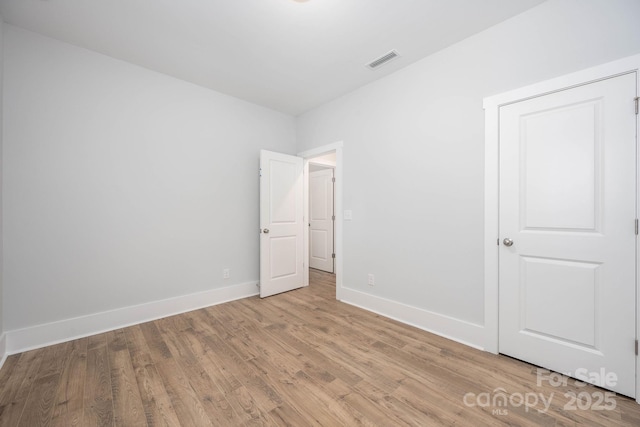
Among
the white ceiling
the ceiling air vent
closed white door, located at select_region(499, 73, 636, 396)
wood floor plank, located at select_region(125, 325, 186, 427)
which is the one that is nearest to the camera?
wood floor plank, located at select_region(125, 325, 186, 427)

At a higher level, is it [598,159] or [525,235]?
[598,159]

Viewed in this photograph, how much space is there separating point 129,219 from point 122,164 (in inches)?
23.8

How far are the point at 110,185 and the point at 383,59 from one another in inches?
126

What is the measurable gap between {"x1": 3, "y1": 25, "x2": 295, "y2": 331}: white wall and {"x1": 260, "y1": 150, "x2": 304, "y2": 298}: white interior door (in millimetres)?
311

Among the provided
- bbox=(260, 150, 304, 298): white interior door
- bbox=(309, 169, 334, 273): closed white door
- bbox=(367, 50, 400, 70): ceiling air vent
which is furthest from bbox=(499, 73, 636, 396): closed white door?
bbox=(309, 169, 334, 273): closed white door

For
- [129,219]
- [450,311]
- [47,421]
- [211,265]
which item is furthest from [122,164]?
[450,311]

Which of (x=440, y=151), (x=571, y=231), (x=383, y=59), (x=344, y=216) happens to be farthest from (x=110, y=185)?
(x=571, y=231)

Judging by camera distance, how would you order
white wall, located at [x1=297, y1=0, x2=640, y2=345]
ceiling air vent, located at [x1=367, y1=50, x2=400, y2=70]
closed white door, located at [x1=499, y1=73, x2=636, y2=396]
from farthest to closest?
1. ceiling air vent, located at [x1=367, y1=50, x2=400, y2=70]
2. white wall, located at [x1=297, y1=0, x2=640, y2=345]
3. closed white door, located at [x1=499, y1=73, x2=636, y2=396]

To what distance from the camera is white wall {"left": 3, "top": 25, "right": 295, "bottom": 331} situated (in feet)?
7.31

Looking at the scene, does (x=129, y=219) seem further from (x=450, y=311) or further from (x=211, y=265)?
(x=450, y=311)

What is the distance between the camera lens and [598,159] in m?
1.71

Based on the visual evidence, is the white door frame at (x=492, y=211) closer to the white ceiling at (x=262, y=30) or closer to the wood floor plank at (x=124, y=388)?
the white ceiling at (x=262, y=30)

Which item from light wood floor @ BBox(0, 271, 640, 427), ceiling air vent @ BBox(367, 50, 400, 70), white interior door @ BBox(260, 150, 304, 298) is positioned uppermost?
ceiling air vent @ BBox(367, 50, 400, 70)

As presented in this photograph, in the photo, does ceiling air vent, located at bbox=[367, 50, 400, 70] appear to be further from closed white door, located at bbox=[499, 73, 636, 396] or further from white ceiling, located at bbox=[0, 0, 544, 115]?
closed white door, located at bbox=[499, 73, 636, 396]
